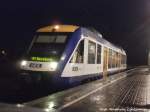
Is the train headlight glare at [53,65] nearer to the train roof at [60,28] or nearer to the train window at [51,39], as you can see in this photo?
the train window at [51,39]

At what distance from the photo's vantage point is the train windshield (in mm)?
16297

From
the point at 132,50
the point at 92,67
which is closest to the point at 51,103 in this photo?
the point at 92,67

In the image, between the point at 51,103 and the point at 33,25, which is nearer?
the point at 51,103

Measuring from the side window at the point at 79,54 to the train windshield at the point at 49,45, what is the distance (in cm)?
78

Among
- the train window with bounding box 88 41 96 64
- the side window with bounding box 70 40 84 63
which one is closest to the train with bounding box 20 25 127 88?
the side window with bounding box 70 40 84 63

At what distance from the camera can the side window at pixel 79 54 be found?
1684 centimetres

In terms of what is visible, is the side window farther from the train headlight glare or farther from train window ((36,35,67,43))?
the train headlight glare

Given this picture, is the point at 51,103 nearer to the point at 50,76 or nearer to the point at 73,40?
the point at 50,76

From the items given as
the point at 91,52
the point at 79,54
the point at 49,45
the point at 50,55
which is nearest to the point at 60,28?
the point at 49,45

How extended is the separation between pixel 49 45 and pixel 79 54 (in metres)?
1.60

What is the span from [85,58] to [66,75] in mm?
2743

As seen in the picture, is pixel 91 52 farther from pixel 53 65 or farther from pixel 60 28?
pixel 53 65

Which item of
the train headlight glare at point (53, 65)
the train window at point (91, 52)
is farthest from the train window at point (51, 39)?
the train window at point (91, 52)

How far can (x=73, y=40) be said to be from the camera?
55.0 ft
